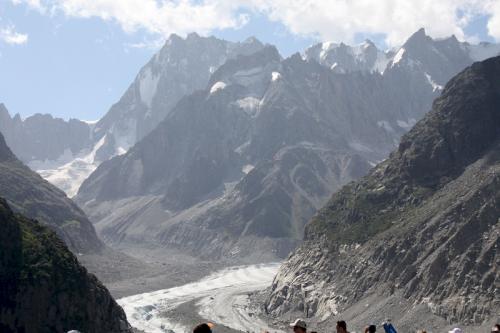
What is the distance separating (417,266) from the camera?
154m

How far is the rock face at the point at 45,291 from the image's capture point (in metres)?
104

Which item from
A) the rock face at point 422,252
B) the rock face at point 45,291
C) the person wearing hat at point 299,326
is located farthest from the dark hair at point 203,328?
the rock face at point 422,252

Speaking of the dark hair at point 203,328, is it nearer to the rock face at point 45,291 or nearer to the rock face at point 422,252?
the rock face at point 45,291

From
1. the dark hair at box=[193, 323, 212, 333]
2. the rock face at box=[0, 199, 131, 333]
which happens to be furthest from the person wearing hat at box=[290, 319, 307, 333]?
the rock face at box=[0, 199, 131, 333]

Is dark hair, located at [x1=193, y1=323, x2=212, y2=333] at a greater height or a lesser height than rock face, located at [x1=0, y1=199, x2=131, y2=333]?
lesser

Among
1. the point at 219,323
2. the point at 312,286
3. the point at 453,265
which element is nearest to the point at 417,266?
the point at 453,265

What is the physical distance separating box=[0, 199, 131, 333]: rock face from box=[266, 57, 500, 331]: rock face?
58095 millimetres

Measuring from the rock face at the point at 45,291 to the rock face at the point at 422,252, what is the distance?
191 feet

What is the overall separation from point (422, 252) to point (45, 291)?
271 feet

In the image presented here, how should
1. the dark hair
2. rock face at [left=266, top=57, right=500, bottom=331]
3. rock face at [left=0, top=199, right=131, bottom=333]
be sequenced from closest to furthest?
the dark hair, rock face at [left=0, top=199, right=131, bottom=333], rock face at [left=266, top=57, right=500, bottom=331]

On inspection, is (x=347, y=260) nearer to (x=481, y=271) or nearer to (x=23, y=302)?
(x=481, y=271)

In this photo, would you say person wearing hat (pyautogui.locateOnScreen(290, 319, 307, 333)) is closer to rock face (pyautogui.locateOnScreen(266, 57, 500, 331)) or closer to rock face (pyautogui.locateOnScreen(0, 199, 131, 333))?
rock face (pyautogui.locateOnScreen(0, 199, 131, 333))

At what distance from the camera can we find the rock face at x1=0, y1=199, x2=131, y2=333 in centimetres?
10425

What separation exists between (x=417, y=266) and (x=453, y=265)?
1052 centimetres
